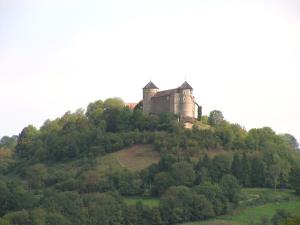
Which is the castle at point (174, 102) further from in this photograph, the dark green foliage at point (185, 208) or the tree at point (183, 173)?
the dark green foliage at point (185, 208)

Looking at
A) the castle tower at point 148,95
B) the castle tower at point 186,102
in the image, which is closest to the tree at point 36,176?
the castle tower at point 148,95

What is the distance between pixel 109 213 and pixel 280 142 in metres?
33.1

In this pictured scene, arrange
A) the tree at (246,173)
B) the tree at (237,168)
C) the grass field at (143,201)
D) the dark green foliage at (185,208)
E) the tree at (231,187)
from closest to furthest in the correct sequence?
the dark green foliage at (185,208), the tree at (231,187), the grass field at (143,201), the tree at (246,173), the tree at (237,168)

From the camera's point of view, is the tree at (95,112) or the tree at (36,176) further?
the tree at (95,112)

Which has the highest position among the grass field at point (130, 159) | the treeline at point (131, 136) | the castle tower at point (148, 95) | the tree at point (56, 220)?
the castle tower at point (148, 95)

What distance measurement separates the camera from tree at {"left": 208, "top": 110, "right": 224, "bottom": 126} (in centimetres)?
12388

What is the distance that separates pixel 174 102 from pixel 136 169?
1209 centimetres

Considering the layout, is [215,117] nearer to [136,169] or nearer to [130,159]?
[130,159]

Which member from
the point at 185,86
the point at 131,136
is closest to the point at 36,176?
the point at 131,136

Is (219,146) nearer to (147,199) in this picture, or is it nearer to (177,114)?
(177,114)

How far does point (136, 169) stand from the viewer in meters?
111

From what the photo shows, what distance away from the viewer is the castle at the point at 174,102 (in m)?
119

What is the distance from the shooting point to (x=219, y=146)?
11506 cm

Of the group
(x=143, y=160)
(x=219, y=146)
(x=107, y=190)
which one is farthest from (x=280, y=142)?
(x=107, y=190)
